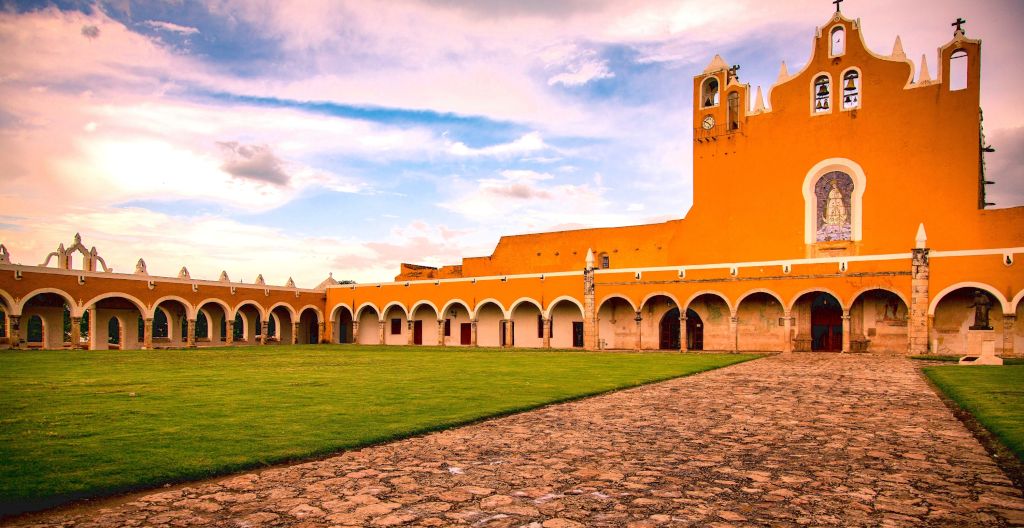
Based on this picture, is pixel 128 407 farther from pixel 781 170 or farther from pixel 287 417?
pixel 781 170

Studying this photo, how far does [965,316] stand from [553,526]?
1009 inches

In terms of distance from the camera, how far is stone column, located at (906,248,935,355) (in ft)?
Result: 76.0

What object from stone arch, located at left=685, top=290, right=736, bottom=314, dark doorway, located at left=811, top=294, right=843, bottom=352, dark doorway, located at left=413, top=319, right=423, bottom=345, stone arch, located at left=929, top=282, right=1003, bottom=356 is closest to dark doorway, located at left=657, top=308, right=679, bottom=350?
stone arch, located at left=685, top=290, right=736, bottom=314

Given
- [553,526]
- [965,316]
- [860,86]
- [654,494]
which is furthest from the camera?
[860,86]

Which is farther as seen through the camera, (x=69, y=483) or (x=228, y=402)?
(x=228, y=402)

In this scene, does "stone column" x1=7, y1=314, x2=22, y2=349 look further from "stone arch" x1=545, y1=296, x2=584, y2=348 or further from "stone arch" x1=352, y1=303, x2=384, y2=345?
"stone arch" x1=545, y1=296, x2=584, y2=348

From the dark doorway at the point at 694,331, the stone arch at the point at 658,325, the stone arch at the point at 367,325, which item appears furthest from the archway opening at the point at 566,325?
the stone arch at the point at 367,325

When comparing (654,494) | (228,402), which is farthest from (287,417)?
(654,494)

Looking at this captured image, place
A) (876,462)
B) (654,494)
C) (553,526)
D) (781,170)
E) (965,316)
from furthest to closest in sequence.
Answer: (781,170) < (965,316) < (876,462) < (654,494) < (553,526)

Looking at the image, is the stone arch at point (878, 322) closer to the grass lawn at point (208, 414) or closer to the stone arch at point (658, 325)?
the stone arch at point (658, 325)

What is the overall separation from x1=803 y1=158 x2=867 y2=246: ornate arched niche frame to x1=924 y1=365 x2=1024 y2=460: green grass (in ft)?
41.6

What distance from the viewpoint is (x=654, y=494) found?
14.8 feet

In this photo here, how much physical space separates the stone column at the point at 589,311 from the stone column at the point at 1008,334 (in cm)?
1558

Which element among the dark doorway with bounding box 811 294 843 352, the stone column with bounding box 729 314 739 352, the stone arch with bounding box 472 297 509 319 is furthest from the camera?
the stone arch with bounding box 472 297 509 319
